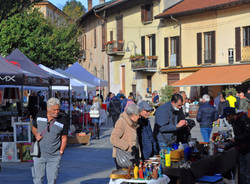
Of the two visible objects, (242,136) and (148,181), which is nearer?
(148,181)

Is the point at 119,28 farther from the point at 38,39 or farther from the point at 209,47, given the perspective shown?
the point at 209,47

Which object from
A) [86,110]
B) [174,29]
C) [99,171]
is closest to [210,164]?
[99,171]

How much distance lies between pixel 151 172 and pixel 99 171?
4651mm

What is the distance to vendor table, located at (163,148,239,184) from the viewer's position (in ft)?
23.6

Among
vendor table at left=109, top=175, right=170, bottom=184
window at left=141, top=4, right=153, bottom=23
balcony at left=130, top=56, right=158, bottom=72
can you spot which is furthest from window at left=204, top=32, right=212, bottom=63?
vendor table at left=109, top=175, right=170, bottom=184

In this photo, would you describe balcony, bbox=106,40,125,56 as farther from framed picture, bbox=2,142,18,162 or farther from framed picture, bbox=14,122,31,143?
framed picture, bbox=2,142,18,162

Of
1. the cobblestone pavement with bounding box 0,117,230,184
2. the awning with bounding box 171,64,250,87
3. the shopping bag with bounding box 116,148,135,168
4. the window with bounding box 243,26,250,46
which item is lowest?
the cobblestone pavement with bounding box 0,117,230,184

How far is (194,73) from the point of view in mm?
32656

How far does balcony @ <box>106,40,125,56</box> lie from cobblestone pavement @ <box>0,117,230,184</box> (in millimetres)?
25740

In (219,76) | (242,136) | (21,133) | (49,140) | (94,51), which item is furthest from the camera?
(94,51)

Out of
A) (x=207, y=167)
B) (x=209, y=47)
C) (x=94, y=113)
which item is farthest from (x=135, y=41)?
(x=207, y=167)

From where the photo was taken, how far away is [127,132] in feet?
24.1

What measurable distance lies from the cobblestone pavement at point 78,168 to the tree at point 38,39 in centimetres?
2494

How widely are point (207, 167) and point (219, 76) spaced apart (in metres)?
23.1
